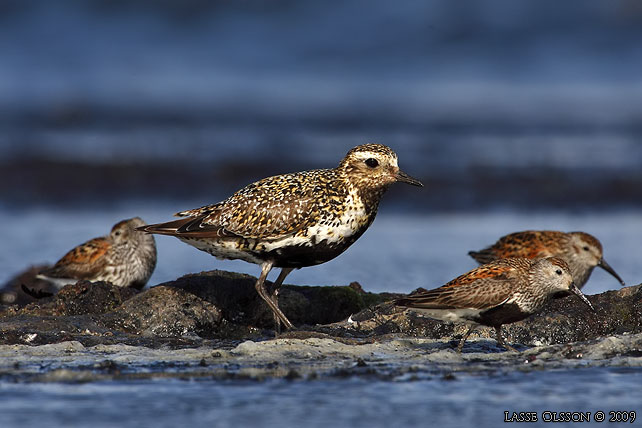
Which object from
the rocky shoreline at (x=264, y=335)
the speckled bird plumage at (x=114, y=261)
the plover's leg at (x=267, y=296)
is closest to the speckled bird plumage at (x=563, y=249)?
the rocky shoreline at (x=264, y=335)

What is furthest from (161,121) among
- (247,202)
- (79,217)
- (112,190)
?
(247,202)

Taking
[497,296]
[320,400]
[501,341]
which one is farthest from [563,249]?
[320,400]

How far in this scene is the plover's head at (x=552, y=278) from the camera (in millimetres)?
7801

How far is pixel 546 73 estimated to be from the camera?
94.2 ft

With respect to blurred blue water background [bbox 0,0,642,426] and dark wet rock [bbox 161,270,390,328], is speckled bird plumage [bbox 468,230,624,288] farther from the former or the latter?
dark wet rock [bbox 161,270,390,328]

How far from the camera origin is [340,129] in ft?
75.1

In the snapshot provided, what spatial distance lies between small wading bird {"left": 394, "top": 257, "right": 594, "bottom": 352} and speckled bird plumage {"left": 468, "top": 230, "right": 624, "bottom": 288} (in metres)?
3.03

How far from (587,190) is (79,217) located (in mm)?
8916

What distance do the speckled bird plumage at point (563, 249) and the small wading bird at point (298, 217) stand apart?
289 centimetres

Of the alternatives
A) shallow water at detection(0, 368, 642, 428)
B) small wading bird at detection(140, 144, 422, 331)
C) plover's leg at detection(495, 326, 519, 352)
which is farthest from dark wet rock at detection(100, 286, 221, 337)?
plover's leg at detection(495, 326, 519, 352)

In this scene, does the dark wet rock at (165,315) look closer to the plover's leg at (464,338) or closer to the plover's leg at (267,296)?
the plover's leg at (267,296)

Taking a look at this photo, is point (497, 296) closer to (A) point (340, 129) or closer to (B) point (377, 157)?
(B) point (377, 157)

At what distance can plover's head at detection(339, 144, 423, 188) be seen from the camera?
8672mm

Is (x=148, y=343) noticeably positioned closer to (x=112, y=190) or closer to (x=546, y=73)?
(x=112, y=190)
